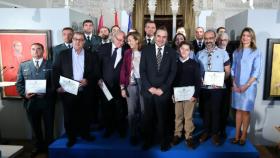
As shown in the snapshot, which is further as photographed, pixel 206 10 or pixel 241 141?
pixel 206 10

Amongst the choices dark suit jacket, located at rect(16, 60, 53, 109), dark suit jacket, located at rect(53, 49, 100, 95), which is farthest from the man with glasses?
dark suit jacket, located at rect(16, 60, 53, 109)

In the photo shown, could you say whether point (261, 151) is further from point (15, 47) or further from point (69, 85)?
point (15, 47)

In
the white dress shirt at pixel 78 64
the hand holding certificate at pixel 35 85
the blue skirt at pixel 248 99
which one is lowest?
the blue skirt at pixel 248 99

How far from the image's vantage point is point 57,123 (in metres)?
4.07

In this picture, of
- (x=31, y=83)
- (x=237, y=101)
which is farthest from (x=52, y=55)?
(x=237, y=101)

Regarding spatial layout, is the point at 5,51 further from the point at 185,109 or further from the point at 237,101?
the point at 237,101

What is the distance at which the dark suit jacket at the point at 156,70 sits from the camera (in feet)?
9.84

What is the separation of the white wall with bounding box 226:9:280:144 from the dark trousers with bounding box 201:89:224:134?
907 mm

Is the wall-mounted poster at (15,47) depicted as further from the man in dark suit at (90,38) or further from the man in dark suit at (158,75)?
the man in dark suit at (158,75)

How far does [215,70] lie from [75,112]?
1752mm

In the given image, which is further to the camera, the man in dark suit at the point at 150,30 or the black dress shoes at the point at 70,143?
the man in dark suit at the point at 150,30

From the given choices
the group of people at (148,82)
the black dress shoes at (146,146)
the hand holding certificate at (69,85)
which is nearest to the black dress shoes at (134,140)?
the group of people at (148,82)

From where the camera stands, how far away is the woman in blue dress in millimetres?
3137

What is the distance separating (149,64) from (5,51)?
2.30m
